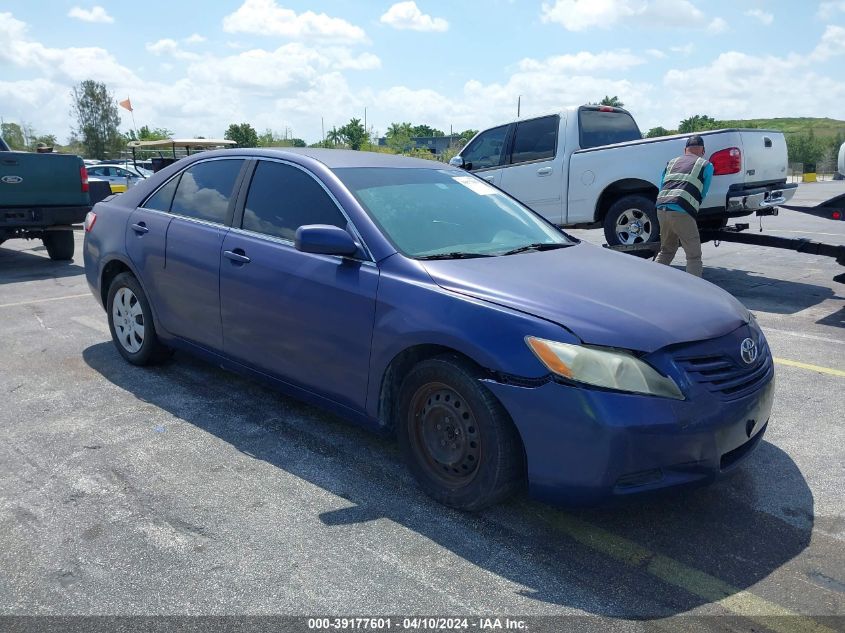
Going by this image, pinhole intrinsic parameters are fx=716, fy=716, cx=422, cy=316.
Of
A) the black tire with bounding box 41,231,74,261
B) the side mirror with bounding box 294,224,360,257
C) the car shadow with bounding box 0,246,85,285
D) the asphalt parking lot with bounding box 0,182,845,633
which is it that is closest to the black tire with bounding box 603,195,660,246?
the asphalt parking lot with bounding box 0,182,845,633

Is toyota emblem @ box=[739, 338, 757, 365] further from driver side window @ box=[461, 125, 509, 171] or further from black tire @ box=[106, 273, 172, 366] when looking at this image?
driver side window @ box=[461, 125, 509, 171]

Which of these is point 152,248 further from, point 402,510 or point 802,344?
point 802,344

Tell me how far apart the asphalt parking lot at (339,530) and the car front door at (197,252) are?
0.51 meters

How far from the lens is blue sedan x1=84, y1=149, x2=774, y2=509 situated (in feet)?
9.23

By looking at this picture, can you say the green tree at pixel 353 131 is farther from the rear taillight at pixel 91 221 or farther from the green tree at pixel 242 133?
the rear taillight at pixel 91 221

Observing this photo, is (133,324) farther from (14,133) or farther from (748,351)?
(14,133)

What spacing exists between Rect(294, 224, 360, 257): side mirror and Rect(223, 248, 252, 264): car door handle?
70 cm

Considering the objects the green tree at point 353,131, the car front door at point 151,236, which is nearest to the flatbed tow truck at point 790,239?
the car front door at point 151,236

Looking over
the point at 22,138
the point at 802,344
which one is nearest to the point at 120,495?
the point at 802,344

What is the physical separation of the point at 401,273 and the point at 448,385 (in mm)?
609

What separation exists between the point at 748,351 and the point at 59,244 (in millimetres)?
10613

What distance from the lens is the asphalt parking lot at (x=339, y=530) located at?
103 inches

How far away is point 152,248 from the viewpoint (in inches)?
190

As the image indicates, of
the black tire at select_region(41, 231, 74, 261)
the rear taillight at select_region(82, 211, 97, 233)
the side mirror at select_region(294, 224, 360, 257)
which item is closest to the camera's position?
the side mirror at select_region(294, 224, 360, 257)
